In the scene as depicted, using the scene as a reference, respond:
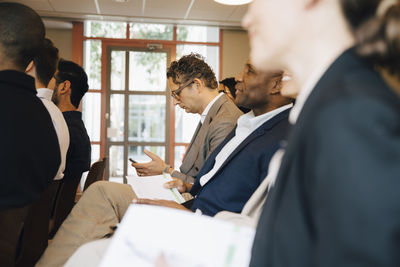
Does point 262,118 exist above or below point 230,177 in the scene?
above

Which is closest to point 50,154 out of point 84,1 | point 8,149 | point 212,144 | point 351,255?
point 8,149

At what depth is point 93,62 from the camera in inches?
256

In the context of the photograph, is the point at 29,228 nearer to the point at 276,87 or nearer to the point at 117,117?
the point at 276,87

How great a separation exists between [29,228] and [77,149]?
1.21 metres

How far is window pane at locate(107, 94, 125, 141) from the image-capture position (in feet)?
21.2

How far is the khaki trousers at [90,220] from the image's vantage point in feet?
5.80

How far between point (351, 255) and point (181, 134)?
626 centimetres

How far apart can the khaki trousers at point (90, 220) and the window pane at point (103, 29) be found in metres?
4.96

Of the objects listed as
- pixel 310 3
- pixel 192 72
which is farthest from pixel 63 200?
pixel 310 3

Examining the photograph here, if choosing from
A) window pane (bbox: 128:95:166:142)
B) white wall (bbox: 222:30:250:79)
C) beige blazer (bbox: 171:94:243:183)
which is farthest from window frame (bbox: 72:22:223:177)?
beige blazer (bbox: 171:94:243:183)

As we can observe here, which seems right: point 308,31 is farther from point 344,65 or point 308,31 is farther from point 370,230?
point 370,230

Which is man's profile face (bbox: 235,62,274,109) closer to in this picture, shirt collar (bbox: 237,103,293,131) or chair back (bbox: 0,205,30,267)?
shirt collar (bbox: 237,103,293,131)

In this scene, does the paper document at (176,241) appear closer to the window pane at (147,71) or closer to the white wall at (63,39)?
the window pane at (147,71)

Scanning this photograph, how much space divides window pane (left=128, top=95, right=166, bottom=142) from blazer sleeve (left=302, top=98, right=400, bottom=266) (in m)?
6.20
